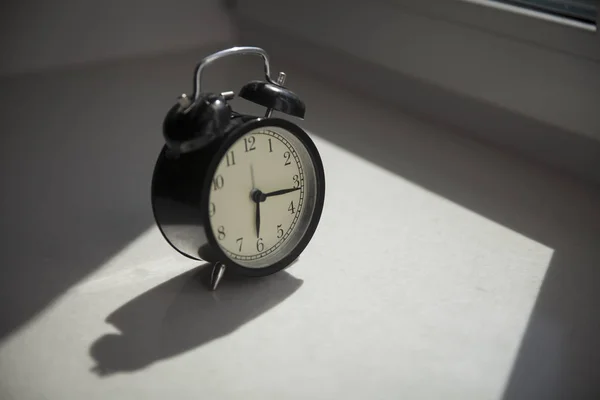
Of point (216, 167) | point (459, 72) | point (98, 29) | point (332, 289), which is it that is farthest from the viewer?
point (98, 29)

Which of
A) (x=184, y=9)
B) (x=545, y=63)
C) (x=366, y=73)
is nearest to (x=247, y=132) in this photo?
(x=545, y=63)

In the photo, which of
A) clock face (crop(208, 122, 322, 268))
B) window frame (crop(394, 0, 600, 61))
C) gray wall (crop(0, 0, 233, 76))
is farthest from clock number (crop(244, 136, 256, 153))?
gray wall (crop(0, 0, 233, 76))

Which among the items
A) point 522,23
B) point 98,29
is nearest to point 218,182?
point 522,23

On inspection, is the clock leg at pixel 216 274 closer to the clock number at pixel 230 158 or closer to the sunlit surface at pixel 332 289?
the sunlit surface at pixel 332 289

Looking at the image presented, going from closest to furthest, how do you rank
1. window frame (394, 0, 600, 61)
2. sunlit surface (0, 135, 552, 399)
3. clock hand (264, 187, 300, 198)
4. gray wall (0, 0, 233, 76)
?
sunlit surface (0, 135, 552, 399), clock hand (264, 187, 300, 198), window frame (394, 0, 600, 61), gray wall (0, 0, 233, 76)

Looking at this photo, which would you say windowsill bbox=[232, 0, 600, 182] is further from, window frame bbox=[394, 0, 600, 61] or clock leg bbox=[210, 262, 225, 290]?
clock leg bbox=[210, 262, 225, 290]

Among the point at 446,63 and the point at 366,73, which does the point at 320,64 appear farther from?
the point at 446,63

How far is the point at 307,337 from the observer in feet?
2.98

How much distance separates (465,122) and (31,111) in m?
0.83

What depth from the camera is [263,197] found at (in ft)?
3.08

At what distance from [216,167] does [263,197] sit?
0.09 metres

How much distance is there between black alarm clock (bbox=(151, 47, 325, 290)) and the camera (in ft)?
2.85

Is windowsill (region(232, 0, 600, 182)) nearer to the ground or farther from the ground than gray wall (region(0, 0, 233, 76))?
farther from the ground

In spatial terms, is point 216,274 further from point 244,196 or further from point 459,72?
point 459,72
